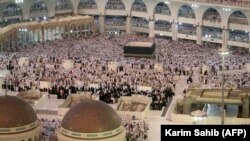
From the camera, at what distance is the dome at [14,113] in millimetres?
25625

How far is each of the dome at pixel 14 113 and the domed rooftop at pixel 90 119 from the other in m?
2.01

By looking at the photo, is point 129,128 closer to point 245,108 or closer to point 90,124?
point 245,108

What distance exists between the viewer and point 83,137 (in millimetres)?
24406

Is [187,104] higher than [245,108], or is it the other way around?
[187,104]

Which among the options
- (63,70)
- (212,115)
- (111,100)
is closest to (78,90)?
(111,100)

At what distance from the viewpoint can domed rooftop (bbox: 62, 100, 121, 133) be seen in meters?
24.4

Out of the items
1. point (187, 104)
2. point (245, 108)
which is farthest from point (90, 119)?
point (245, 108)

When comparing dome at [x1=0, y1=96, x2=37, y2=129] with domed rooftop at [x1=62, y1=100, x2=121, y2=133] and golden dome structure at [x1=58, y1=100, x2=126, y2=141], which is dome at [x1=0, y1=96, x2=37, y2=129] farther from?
domed rooftop at [x1=62, y1=100, x2=121, y2=133]

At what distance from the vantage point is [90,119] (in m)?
24.4

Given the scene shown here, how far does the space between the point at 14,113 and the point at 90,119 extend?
145 inches

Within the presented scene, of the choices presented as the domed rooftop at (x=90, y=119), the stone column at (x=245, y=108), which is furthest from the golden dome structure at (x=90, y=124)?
the stone column at (x=245, y=108)

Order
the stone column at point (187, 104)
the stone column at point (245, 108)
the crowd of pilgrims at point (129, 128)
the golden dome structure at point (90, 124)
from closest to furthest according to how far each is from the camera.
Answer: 1. the golden dome structure at point (90, 124)
2. the crowd of pilgrims at point (129, 128)
3. the stone column at point (245, 108)
4. the stone column at point (187, 104)

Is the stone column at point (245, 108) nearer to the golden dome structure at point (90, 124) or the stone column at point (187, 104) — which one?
the stone column at point (187, 104)

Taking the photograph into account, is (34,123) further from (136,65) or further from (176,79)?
(136,65)
